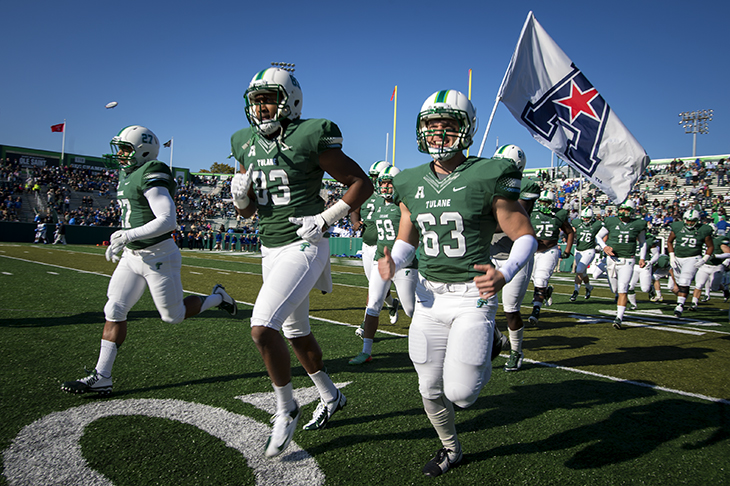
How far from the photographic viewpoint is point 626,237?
27.4 ft

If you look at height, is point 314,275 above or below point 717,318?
above

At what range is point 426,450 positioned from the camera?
2.80 m

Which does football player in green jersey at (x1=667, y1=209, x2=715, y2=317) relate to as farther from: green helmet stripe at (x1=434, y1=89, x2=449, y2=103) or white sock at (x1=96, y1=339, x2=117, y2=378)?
white sock at (x1=96, y1=339, x2=117, y2=378)

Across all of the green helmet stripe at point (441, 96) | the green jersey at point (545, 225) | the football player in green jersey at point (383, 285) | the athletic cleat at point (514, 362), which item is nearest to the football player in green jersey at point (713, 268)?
the green jersey at point (545, 225)

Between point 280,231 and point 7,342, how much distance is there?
12.8 feet

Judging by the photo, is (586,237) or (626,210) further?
(586,237)

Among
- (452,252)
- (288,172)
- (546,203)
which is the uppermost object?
(546,203)

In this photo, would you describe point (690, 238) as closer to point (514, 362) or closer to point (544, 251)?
point (544, 251)

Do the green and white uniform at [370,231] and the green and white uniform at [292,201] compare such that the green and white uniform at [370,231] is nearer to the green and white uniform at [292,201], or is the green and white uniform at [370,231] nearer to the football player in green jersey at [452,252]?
the green and white uniform at [292,201]

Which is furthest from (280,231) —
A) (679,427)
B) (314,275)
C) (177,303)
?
(679,427)

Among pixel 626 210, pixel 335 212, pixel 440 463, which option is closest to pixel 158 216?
pixel 335 212

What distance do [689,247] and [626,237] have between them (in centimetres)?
277

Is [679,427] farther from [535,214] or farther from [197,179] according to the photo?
[197,179]

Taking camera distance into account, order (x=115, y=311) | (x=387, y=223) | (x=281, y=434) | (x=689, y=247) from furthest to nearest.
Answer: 1. (x=689, y=247)
2. (x=387, y=223)
3. (x=115, y=311)
4. (x=281, y=434)
